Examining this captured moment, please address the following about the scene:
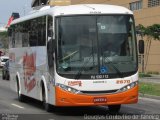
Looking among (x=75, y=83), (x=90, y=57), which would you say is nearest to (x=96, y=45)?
(x=90, y=57)

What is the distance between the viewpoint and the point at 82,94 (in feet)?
51.2

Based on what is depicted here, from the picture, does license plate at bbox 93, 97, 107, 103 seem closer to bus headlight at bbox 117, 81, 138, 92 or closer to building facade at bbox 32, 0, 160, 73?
bus headlight at bbox 117, 81, 138, 92

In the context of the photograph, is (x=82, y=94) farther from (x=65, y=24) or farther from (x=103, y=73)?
(x=65, y=24)

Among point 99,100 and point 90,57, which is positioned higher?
point 90,57

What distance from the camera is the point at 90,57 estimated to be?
15828 mm

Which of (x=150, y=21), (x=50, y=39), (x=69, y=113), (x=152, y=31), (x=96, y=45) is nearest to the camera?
(x=96, y=45)

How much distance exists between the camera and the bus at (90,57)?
15.6m

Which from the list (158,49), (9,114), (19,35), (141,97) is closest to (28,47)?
(19,35)

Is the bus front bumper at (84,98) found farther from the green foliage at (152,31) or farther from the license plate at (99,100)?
the green foliage at (152,31)

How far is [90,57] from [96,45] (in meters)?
0.41

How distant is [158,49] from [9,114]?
39859 mm

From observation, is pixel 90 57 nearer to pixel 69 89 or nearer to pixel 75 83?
pixel 75 83

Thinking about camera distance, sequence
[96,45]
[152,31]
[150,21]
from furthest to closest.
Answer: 1. [150,21]
2. [152,31]
3. [96,45]

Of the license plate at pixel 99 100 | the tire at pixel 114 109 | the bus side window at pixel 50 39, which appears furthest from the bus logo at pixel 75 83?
the tire at pixel 114 109
